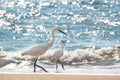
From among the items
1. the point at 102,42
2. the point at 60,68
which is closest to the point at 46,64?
the point at 60,68

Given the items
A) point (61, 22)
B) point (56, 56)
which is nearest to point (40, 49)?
point (56, 56)

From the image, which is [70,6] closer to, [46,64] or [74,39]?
[74,39]

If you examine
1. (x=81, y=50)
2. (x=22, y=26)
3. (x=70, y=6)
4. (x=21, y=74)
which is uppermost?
(x=70, y=6)

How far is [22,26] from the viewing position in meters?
2.30

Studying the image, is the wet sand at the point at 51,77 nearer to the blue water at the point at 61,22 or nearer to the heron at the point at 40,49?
the heron at the point at 40,49

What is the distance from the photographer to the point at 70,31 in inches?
89.7

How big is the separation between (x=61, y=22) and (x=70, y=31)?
97 mm

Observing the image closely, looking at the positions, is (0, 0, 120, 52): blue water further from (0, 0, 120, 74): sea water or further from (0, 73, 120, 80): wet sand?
(0, 73, 120, 80): wet sand

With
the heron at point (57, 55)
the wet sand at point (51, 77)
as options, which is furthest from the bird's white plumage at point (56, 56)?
the wet sand at point (51, 77)

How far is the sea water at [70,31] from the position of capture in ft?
7.37

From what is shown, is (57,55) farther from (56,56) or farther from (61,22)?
(61,22)

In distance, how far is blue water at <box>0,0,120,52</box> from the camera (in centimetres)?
226

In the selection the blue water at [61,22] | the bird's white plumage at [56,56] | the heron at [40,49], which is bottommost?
the bird's white plumage at [56,56]

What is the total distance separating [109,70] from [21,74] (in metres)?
0.65
